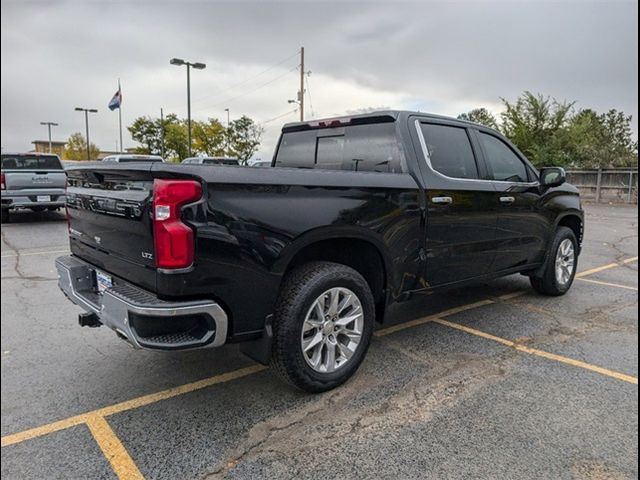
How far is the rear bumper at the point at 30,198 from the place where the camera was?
1231 cm

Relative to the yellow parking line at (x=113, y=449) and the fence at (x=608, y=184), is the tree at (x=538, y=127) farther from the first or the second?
the yellow parking line at (x=113, y=449)

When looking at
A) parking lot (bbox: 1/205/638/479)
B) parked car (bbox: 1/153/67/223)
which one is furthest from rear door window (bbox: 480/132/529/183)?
parked car (bbox: 1/153/67/223)

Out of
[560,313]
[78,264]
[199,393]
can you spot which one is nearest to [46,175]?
[78,264]

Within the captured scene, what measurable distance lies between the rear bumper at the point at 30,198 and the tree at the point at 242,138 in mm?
30101

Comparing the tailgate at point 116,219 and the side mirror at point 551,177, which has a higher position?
the side mirror at point 551,177

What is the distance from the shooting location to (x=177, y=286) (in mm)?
2545

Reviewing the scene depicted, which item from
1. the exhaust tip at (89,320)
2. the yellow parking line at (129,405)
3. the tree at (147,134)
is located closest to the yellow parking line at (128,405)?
the yellow parking line at (129,405)

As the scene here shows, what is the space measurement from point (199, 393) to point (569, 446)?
2.27 m

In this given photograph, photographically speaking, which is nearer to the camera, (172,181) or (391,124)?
(172,181)

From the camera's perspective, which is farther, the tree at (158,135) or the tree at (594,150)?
the tree at (158,135)

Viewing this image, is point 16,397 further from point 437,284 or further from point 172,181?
point 437,284

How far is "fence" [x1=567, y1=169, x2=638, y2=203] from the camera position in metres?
22.0

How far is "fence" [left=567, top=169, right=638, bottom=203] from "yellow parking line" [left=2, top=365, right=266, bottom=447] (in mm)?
23758

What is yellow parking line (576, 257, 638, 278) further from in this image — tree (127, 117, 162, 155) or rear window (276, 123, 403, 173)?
tree (127, 117, 162, 155)
